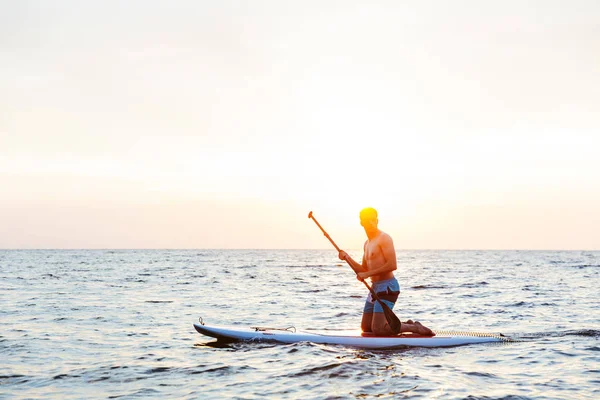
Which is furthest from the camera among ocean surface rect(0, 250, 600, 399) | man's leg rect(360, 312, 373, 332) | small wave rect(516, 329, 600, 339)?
small wave rect(516, 329, 600, 339)

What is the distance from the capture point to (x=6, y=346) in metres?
11.7

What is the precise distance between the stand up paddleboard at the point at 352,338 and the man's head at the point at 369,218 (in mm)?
2193

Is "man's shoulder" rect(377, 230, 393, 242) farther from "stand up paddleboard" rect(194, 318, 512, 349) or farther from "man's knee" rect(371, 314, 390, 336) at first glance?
"stand up paddleboard" rect(194, 318, 512, 349)

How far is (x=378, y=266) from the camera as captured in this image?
415 inches

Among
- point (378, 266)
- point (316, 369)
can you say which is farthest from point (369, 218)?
point (316, 369)

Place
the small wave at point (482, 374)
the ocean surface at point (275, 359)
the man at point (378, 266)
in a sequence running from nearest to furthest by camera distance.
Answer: the ocean surface at point (275, 359), the small wave at point (482, 374), the man at point (378, 266)

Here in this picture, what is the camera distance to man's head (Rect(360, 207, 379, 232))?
10500 mm

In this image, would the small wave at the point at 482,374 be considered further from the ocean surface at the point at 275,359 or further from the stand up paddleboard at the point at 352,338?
the stand up paddleboard at the point at 352,338

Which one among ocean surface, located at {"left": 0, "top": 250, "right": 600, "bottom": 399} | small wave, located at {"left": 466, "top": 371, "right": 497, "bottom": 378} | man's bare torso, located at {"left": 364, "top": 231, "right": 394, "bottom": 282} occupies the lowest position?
ocean surface, located at {"left": 0, "top": 250, "right": 600, "bottom": 399}

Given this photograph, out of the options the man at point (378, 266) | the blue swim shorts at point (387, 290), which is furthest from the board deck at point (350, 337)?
the blue swim shorts at point (387, 290)

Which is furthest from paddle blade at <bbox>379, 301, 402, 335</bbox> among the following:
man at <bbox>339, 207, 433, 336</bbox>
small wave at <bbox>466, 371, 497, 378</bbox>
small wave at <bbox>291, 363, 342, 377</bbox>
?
small wave at <bbox>466, 371, 497, 378</bbox>

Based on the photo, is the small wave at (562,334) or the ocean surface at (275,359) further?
the small wave at (562,334)

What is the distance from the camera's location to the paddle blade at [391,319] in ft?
35.1

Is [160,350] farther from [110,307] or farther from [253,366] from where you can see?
[110,307]
